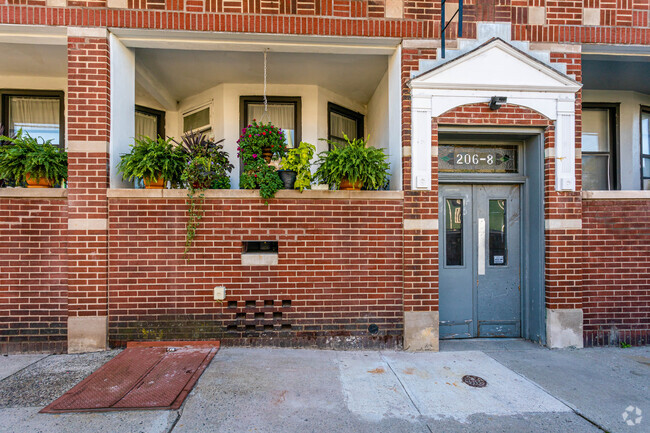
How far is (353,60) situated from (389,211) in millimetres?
2610

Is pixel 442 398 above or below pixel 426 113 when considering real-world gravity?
below

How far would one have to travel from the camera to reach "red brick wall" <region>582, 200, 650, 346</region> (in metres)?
4.73

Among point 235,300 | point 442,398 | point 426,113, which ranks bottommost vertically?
point 442,398

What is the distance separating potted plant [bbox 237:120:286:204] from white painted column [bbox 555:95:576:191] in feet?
13.1

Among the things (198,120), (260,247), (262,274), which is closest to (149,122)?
(198,120)

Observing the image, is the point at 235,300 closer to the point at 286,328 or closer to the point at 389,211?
the point at 286,328

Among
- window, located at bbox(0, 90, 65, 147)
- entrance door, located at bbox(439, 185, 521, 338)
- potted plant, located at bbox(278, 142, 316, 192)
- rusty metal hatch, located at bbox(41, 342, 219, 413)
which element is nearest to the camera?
rusty metal hatch, located at bbox(41, 342, 219, 413)

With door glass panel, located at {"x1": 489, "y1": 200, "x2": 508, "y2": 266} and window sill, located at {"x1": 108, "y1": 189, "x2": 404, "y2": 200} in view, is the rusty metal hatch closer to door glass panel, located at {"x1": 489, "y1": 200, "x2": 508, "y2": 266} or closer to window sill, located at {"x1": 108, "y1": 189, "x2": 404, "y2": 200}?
window sill, located at {"x1": 108, "y1": 189, "x2": 404, "y2": 200}

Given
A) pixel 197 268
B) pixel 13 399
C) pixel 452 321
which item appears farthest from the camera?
pixel 452 321

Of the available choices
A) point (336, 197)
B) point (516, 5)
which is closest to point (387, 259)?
point (336, 197)

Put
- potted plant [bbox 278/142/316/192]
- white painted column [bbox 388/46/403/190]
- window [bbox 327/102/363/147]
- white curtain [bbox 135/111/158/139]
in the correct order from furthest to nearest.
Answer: window [bbox 327/102/363/147] → white curtain [bbox 135/111/158/139] → white painted column [bbox 388/46/403/190] → potted plant [bbox 278/142/316/192]

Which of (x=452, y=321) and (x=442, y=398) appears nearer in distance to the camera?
(x=442, y=398)

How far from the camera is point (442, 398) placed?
325cm

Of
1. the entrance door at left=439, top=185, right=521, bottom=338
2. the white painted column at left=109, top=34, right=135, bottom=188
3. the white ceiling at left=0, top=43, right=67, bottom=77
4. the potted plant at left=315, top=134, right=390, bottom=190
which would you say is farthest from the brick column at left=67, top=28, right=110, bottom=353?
the entrance door at left=439, top=185, right=521, bottom=338
